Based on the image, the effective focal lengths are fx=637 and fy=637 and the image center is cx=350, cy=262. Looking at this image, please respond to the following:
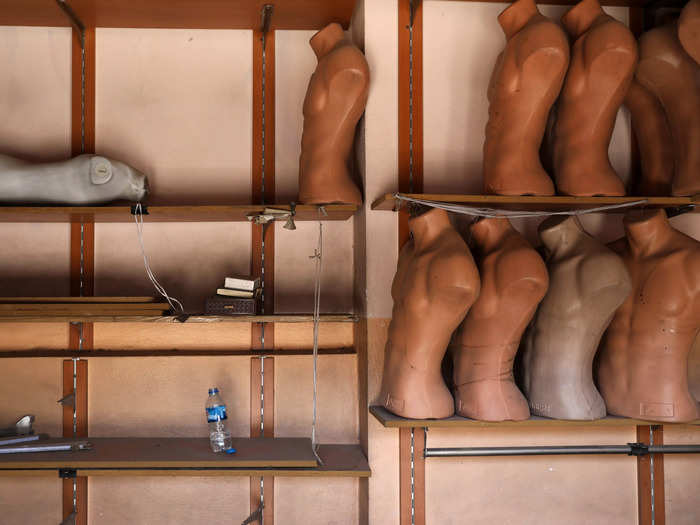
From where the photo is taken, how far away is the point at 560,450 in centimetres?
223

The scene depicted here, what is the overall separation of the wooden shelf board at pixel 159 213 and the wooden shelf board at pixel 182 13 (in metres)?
0.73

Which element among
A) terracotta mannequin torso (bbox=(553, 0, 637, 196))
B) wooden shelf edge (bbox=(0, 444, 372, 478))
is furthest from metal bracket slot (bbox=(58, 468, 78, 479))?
terracotta mannequin torso (bbox=(553, 0, 637, 196))

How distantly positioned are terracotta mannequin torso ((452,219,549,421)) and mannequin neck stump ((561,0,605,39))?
0.74 m

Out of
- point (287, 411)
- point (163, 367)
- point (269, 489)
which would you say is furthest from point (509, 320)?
point (163, 367)

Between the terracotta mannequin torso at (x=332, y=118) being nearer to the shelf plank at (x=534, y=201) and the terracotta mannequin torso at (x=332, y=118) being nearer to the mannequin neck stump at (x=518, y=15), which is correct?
the shelf plank at (x=534, y=201)

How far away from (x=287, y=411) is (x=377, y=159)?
1.00 metres

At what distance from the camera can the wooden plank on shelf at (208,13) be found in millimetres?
2264

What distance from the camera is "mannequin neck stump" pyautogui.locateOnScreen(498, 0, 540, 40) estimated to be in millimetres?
2068

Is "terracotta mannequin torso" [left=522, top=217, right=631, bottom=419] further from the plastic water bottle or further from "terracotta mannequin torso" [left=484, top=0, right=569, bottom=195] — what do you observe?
the plastic water bottle

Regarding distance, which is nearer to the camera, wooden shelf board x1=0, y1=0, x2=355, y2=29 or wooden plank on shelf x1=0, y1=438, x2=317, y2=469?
wooden plank on shelf x1=0, y1=438, x2=317, y2=469

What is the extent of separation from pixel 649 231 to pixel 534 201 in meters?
0.37

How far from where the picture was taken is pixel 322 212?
2129mm

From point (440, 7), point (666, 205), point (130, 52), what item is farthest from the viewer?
point (130, 52)

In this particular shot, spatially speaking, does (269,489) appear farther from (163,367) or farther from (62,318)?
(62,318)
